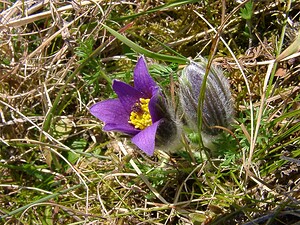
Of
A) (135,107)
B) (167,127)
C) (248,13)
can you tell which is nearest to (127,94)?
(135,107)

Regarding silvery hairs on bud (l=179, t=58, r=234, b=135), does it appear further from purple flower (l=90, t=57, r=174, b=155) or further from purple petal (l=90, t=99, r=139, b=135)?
purple petal (l=90, t=99, r=139, b=135)

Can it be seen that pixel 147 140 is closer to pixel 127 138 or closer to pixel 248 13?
pixel 127 138

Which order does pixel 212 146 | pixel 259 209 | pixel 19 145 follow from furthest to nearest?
pixel 19 145 → pixel 212 146 → pixel 259 209

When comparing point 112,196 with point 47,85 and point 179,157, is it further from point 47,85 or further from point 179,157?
point 47,85

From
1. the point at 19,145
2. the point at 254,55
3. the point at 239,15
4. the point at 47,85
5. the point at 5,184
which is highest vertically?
the point at 239,15

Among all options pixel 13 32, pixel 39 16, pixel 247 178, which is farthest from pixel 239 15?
pixel 13 32
